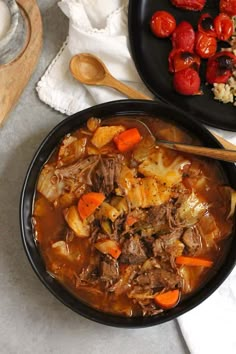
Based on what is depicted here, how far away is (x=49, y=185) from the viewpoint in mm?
3021

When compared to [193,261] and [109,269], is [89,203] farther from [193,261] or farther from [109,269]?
[193,261]

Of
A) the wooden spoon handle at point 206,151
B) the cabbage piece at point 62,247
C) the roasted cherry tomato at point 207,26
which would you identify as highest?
the roasted cherry tomato at point 207,26

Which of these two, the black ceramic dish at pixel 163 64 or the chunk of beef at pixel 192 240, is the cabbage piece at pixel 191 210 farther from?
the black ceramic dish at pixel 163 64

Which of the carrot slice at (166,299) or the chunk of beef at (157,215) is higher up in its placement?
the chunk of beef at (157,215)

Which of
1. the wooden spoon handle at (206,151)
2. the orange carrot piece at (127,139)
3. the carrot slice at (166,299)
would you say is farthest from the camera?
the orange carrot piece at (127,139)

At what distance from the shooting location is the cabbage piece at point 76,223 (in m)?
2.92

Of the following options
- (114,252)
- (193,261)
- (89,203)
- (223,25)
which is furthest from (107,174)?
(223,25)

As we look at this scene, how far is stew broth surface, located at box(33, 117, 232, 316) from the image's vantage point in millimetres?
2900

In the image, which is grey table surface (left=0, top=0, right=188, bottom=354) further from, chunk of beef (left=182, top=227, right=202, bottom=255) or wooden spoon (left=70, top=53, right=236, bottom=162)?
wooden spoon (left=70, top=53, right=236, bottom=162)

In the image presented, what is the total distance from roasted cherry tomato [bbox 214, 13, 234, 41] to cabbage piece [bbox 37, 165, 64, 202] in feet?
3.73

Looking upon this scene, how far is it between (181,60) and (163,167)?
1.89 ft

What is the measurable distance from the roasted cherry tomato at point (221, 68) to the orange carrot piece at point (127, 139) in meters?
0.50

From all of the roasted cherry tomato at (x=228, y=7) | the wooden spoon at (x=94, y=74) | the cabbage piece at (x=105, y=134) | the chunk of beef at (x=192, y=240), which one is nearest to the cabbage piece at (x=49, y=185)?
the cabbage piece at (x=105, y=134)

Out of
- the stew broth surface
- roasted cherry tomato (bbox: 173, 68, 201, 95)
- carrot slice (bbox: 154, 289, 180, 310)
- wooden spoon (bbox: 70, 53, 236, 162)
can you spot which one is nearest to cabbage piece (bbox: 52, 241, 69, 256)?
the stew broth surface
